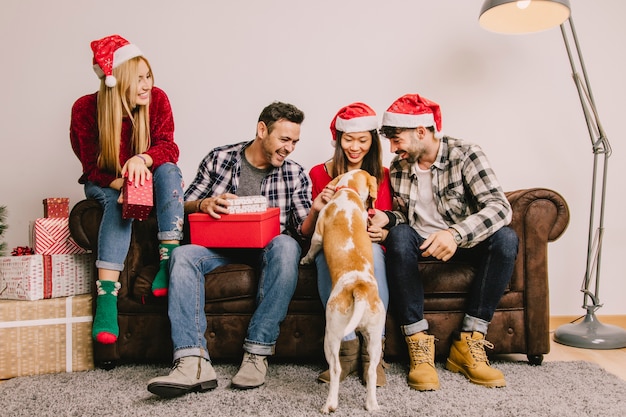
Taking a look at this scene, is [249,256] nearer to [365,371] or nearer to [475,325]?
[365,371]

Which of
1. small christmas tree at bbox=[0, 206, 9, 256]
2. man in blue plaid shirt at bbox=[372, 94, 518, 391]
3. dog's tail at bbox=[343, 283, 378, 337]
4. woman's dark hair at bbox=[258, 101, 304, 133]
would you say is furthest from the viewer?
Result: small christmas tree at bbox=[0, 206, 9, 256]

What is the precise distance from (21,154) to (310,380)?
2.33m

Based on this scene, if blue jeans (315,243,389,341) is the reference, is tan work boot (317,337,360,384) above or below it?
below

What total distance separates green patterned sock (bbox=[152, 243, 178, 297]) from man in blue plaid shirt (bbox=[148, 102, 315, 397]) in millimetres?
84

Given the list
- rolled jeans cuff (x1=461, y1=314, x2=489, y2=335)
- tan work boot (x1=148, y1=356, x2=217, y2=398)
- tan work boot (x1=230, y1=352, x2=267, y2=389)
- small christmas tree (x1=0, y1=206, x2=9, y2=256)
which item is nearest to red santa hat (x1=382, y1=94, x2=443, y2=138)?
rolled jeans cuff (x1=461, y1=314, x2=489, y2=335)

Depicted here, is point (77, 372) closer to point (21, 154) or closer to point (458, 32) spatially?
point (21, 154)

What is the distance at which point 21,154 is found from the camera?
3051mm

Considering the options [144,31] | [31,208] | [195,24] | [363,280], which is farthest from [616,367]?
[31,208]

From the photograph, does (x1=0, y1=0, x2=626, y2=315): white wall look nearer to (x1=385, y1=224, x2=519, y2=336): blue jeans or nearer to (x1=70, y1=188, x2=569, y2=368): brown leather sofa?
(x1=70, y1=188, x2=569, y2=368): brown leather sofa

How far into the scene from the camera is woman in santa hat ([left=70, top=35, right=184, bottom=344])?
203cm

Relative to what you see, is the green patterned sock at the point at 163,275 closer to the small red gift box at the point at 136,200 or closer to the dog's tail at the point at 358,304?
the small red gift box at the point at 136,200

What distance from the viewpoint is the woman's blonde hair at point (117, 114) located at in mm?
2152

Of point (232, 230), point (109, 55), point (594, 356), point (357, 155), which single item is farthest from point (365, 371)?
point (109, 55)

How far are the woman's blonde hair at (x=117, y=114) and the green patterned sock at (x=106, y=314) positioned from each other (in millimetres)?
495
